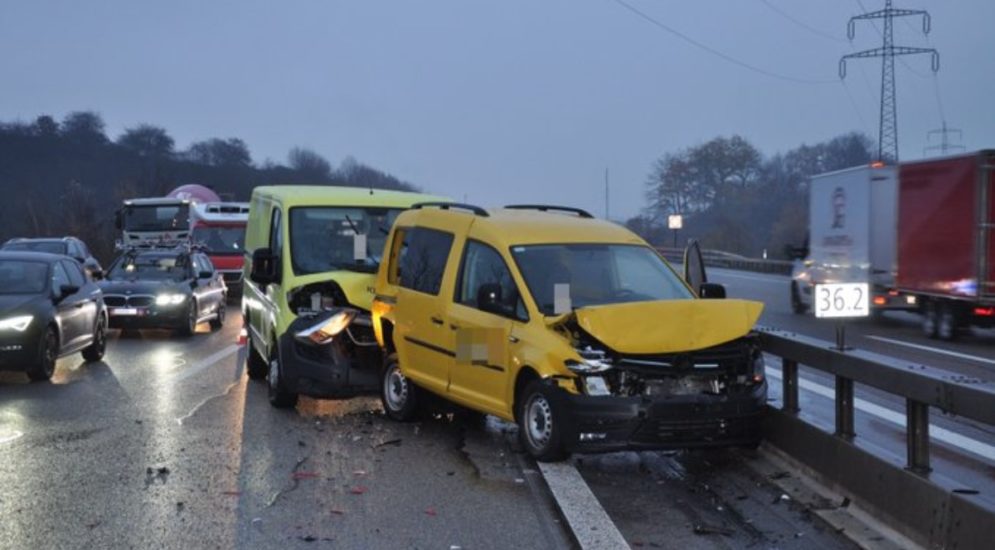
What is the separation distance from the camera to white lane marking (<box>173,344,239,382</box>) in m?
13.9

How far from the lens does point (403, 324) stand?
9984 millimetres

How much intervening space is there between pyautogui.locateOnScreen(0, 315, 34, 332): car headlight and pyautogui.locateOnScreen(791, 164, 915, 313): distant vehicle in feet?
47.7

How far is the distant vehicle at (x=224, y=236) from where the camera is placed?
107 feet

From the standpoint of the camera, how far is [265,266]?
38.1ft

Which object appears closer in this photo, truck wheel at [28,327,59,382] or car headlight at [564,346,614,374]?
car headlight at [564,346,614,374]

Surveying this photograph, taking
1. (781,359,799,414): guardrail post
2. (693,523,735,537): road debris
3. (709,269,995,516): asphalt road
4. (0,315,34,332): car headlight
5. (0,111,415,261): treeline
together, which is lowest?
(709,269,995,516): asphalt road

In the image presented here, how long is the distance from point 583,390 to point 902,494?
2329mm

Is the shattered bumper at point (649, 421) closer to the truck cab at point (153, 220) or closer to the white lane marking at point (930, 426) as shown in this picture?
the white lane marking at point (930, 426)

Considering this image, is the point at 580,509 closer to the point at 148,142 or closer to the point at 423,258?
the point at 423,258

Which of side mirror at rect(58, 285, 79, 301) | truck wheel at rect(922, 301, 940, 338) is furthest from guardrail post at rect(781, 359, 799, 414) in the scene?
truck wheel at rect(922, 301, 940, 338)

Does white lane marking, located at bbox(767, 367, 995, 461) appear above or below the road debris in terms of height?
below

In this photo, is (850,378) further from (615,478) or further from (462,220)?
(462,220)

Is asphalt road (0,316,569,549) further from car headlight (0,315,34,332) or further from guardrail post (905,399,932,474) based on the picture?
guardrail post (905,399,932,474)

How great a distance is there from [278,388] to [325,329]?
2.88 ft
